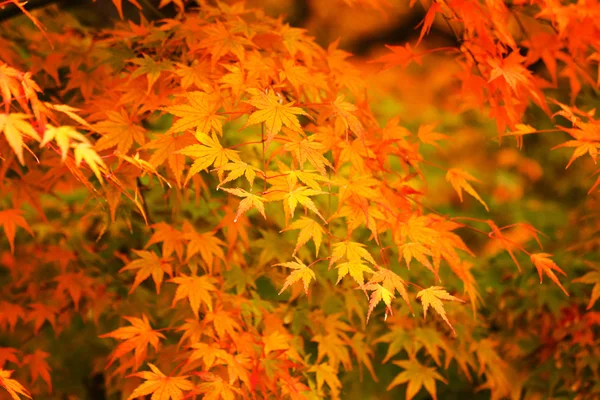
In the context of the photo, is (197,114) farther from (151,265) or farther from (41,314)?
(41,314)

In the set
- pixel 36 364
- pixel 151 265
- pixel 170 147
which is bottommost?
pixel 36 364

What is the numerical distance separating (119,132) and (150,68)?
0.80 feet

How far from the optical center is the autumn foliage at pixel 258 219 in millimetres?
2090

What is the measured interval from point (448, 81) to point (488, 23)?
3.69 meters

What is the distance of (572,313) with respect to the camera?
3.65 meters

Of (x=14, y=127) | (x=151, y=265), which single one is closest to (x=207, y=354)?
(x=151, y=265)

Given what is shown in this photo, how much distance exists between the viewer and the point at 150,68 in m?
2.33

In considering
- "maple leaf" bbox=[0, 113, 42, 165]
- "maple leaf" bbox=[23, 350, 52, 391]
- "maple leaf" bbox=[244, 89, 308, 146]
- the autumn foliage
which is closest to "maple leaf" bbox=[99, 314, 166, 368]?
the autumn foliage

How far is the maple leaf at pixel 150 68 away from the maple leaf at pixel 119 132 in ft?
0.41

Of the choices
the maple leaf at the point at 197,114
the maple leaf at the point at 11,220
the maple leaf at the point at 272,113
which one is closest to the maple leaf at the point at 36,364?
the maple leaf at the point at 11,220

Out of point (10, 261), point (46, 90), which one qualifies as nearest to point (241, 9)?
point (46, 90)

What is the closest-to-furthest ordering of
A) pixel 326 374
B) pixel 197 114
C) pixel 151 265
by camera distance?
pixel 197 114 → pixel 151 265 → pixel 326 374

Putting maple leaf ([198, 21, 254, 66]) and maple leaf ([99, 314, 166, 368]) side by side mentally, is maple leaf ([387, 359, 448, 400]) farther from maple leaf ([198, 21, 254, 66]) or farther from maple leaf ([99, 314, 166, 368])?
maple leaf ([198, 21, 254, 66])

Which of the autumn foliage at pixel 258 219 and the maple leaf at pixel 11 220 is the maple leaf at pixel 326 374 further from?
the maple leaf at pixel 11 220
